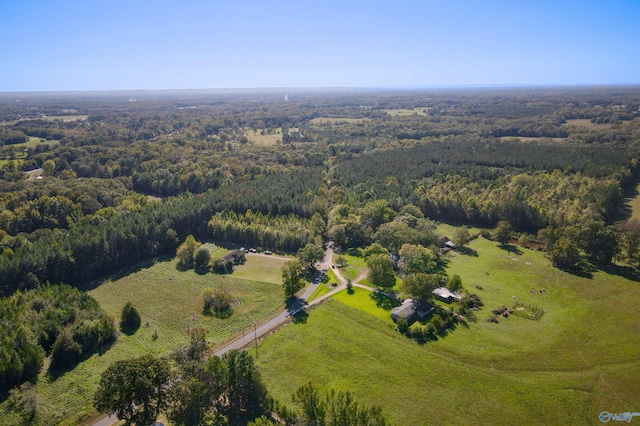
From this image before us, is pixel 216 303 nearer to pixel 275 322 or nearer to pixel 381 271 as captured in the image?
pixel 275 322

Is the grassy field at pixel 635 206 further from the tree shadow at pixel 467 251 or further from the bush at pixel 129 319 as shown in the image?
the bush at pixel 129 319

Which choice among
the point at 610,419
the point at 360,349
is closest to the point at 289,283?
the point at 360,349

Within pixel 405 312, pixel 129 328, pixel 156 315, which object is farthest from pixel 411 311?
pixel 129 328

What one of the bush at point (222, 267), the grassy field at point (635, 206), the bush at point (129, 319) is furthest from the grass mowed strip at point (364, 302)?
the grassy field at point (635, 206)

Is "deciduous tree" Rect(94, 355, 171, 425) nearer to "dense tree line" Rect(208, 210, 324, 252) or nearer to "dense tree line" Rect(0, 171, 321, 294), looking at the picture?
"dense tree line" Rect(0, 171, 321, 294)

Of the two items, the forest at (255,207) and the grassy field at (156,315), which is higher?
the forest at (255,207)

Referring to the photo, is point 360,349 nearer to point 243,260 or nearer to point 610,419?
point 610,419
